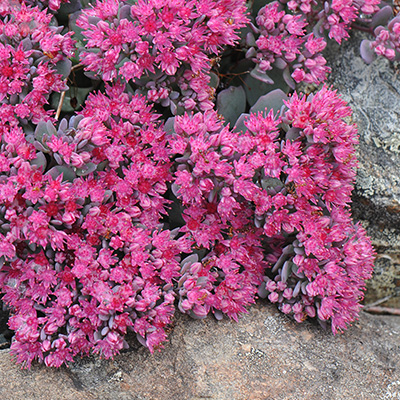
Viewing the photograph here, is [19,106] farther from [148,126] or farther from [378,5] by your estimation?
[378,5]

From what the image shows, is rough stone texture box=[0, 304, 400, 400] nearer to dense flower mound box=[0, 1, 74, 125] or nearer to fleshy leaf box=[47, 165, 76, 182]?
fleshy leaf box=[47, 165, 76, 182]

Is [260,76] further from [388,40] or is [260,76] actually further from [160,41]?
[388,40]

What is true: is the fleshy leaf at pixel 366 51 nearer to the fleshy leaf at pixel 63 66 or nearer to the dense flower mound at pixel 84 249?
the dense flower mound at pixel 84 249

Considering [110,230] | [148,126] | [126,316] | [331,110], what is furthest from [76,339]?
[331,110]

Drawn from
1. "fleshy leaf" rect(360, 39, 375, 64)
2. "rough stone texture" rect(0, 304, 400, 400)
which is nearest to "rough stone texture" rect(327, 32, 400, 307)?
"fleshy leaf" rect(360, 39, 375, 64)

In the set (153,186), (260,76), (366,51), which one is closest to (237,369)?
(153,186)
